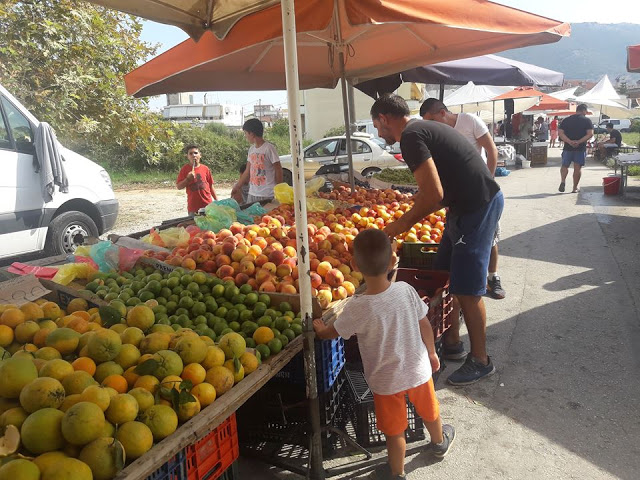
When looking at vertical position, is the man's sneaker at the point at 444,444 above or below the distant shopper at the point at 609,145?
below

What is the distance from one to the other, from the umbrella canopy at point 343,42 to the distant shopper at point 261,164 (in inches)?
22.1

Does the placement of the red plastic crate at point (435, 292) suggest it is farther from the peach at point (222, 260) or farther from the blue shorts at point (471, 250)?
the peach at point (222, 260)

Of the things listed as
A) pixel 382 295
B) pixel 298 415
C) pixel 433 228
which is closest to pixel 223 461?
pixel 298 415

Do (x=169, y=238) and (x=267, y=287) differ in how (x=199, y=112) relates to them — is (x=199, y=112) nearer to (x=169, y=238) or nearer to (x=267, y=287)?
(x=169, y=238)

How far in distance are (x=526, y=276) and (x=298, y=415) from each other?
14.1ft

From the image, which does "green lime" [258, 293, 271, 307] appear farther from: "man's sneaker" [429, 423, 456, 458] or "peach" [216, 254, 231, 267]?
"man's sneaker" [429, 423, 456, 458]

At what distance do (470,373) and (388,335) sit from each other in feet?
5.46

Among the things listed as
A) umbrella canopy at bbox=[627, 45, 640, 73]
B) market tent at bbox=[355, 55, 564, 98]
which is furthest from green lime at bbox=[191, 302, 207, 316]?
umbrella canopy at bbox=[627, 45, 640, 73]

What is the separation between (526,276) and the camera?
614 centimetres

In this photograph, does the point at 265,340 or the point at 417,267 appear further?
the point at 417,267

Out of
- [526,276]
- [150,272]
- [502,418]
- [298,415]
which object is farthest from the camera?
[526,276]

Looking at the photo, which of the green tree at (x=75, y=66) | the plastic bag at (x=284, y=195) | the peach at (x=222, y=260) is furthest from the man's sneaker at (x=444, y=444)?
the green tree at (x=75, y=66)

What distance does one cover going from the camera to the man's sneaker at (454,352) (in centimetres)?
416

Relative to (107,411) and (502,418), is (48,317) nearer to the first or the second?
(107,411)
